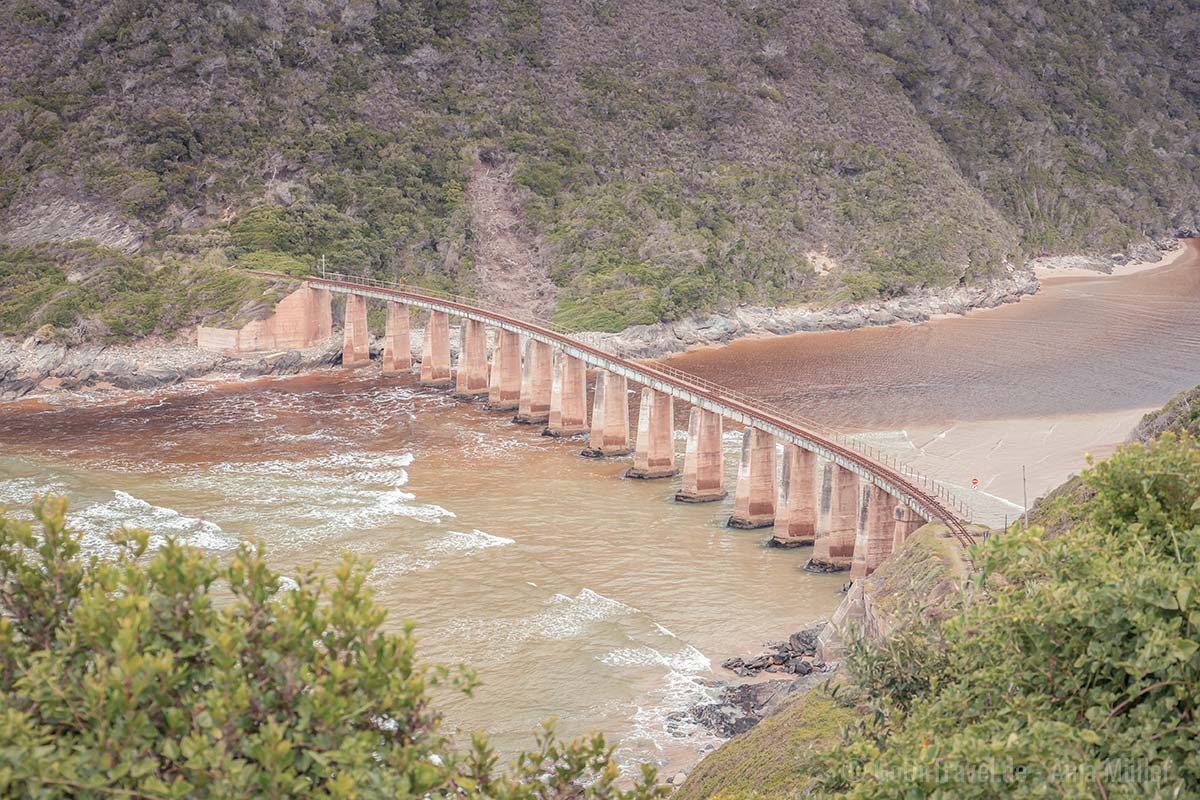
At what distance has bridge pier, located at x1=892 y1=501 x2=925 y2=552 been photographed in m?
46.6

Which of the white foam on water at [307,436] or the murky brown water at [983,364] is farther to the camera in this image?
the murky brown water at [983,364]

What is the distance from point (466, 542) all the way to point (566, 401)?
22.0m

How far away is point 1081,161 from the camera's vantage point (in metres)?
168

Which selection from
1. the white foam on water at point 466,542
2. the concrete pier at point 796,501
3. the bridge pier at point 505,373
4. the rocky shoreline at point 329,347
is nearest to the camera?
the white foam on water at point 466,542

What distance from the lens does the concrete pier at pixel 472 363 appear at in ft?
275

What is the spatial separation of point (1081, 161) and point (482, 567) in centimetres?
14211

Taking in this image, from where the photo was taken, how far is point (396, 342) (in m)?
92.4

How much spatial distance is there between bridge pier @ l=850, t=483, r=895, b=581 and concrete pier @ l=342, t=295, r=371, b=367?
54152 millimetres

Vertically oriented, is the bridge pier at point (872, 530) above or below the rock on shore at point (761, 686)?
above

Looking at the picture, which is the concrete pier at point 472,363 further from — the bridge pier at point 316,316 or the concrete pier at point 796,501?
the concrete pier at point 796,501

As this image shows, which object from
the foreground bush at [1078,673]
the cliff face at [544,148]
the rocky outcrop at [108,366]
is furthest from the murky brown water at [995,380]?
the rocky outcrop at [108,366]

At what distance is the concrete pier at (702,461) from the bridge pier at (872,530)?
12354mm

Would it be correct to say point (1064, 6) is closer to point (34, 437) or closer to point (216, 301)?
point (216, 301)

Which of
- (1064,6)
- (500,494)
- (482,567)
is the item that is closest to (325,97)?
(500,494)
